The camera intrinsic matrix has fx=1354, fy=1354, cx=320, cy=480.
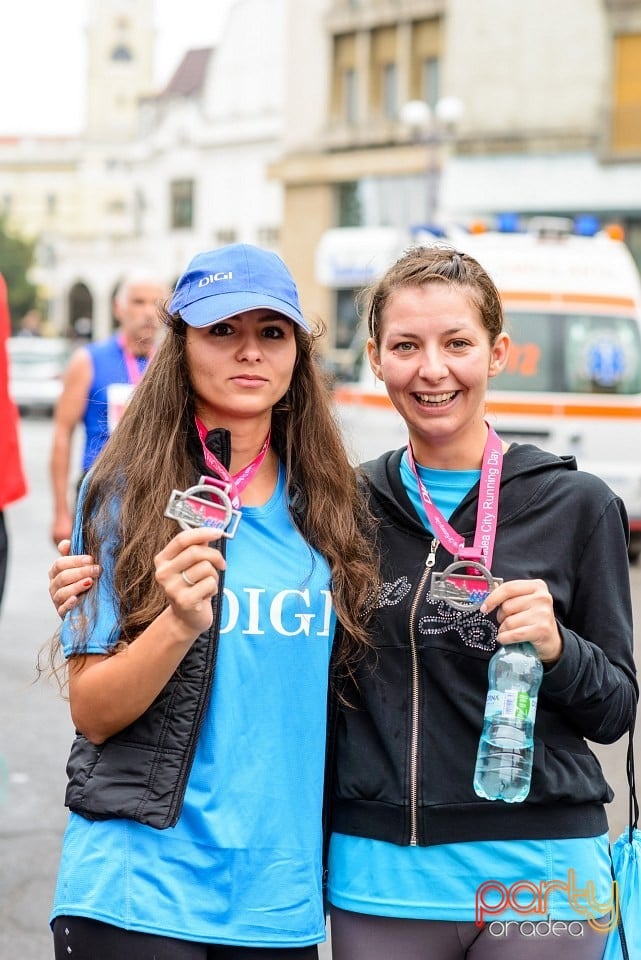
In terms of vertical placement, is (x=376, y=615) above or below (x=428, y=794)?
above

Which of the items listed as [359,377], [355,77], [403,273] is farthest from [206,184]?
[403,273]

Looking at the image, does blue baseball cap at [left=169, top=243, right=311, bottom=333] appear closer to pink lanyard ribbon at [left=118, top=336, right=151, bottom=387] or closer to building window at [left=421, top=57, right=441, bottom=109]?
pink lanyard ribbon at [left=118, top=336, right=151, bottom=387]

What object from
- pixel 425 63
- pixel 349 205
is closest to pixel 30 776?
pixel 349 205

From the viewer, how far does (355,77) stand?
3653cm

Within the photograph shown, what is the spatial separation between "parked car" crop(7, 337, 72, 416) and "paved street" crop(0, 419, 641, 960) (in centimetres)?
2067

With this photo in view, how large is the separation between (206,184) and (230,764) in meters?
56.9

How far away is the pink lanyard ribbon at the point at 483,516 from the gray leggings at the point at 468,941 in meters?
0.65

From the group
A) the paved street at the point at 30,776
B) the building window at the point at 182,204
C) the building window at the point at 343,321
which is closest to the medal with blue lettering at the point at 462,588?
the paved street at the point at 30,776

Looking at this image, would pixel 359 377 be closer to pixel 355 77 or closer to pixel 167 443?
pixel 167 443

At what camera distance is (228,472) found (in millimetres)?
2518

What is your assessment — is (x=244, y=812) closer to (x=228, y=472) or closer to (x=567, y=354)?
(x=228, y=472)

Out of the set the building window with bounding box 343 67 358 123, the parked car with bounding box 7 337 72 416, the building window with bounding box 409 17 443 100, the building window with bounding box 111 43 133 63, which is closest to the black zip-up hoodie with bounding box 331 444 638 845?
the parked car with bounding box 7 337 72 416

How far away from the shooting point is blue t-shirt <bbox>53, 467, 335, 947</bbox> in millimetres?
2295

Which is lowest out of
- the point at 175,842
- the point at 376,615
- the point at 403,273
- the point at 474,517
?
the point at 175,842
